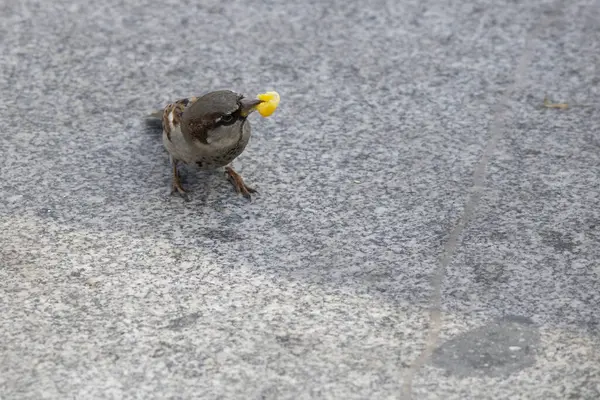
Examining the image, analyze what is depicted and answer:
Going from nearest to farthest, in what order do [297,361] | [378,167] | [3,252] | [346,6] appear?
[297,361] → [3,252] → [378,167] → [346,6]

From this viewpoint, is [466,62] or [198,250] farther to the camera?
[466,62]

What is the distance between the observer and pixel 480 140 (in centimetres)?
413

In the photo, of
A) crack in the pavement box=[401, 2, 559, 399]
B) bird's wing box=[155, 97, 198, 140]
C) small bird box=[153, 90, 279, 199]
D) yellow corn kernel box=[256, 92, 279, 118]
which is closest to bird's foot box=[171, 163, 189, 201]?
small bird box=[153, 90, 279, 199]

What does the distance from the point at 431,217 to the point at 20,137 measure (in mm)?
1834

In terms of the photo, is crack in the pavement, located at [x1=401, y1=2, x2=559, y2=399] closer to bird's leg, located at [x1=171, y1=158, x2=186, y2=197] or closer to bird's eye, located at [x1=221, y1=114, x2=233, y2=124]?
bird's eye, located at [x1=221, y1=114, x2=233, y2=124]

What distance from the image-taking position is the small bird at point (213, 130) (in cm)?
364

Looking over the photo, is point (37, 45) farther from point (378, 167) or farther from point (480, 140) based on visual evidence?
point (480, 140)

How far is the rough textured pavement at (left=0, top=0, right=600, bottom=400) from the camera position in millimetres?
2891

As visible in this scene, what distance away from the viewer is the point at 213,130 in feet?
12.0

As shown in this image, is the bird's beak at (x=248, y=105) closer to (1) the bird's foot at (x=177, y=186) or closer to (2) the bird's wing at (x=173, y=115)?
(2) the bird's wing at (x=173, y=115)

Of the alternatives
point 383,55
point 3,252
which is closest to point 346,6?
point 383,55

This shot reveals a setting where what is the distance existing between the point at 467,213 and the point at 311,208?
24.1 inches

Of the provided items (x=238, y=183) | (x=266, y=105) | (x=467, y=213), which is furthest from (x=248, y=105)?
(x=467, y=213)

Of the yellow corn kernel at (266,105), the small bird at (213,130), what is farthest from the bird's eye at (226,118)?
the yellow corn kernel at (266,105)
